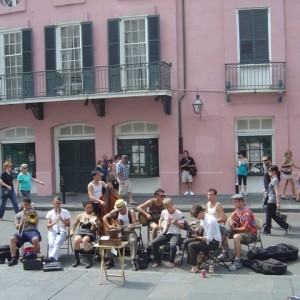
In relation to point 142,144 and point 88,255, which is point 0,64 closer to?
point 142,144

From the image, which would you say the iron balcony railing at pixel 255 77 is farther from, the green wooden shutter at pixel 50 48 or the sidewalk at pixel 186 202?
the green wooden shutter at pixel 50 48

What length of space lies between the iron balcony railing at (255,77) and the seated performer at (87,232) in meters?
9.60

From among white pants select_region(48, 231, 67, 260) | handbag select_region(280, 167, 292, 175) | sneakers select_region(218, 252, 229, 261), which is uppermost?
handbag select_region(280, 167, 292, 175)

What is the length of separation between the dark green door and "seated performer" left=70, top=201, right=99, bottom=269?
32.6 feet

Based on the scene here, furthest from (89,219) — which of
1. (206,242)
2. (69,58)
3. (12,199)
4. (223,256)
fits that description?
(69,58)

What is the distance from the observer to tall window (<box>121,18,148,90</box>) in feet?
64.0

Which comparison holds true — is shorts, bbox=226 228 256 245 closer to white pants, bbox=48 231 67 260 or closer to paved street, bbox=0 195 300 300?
paved street, bbox=0 195 300 300

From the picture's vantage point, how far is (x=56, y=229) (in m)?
10.8

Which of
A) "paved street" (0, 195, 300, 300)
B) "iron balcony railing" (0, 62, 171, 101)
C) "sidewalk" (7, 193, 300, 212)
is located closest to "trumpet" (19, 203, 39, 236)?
"paved street" (0, 195, 300, 300)

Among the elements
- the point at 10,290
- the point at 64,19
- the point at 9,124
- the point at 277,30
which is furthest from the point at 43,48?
the point at 10,290

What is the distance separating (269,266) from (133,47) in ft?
41.0

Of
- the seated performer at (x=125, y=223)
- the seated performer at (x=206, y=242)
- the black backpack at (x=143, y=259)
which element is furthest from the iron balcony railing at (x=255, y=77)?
the seated performer at (x=206, y=242)

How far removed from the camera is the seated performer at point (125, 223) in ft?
32.9

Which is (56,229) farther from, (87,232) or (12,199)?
(12,199)
